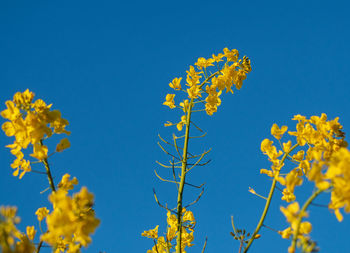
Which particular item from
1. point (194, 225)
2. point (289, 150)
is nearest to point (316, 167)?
point (289, 150)

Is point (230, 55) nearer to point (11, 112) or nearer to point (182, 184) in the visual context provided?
point (182, 184)

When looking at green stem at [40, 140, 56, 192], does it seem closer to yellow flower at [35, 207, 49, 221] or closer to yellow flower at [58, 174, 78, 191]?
yellow flower at [58, 174, 78, 191]

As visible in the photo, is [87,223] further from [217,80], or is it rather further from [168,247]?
[217,80]

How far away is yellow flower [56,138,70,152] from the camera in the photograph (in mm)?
2844

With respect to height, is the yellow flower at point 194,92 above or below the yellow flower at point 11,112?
above

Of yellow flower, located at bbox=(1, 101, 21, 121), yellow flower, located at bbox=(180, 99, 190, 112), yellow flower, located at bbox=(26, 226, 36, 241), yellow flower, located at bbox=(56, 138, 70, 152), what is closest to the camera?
yellow flower, located at bbox=(1, 101, 21, 121)

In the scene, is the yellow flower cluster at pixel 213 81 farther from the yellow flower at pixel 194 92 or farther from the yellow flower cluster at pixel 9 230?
the yellow flower cluster at pixel 9 230

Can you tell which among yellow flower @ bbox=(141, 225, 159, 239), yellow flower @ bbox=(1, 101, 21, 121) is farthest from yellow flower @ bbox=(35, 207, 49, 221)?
yellow flower @ bbox=(141, 225, 159, 239)

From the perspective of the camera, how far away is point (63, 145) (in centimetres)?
286

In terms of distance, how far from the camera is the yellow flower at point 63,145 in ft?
9.33

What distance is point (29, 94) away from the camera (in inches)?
110

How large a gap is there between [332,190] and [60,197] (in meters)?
1.58

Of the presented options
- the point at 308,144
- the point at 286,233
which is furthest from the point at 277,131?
the point at 286,233

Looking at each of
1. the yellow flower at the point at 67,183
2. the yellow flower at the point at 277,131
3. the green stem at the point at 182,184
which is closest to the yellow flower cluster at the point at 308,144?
the yellow flower at the point at 277,131
